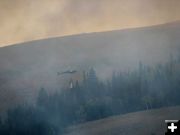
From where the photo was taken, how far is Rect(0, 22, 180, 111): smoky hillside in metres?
7.30

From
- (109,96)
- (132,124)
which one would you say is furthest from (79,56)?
(132,124)

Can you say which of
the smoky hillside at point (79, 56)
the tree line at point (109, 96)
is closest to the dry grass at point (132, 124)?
the tree line at point (109, 96)

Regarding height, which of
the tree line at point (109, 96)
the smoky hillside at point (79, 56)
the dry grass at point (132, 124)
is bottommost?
the dry grass at point (132, 124)

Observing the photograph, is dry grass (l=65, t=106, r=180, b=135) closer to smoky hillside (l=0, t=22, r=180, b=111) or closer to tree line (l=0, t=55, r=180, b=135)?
tree line (l=0, t=55, r=180, b=135)

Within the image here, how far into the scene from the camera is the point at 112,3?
7586mm

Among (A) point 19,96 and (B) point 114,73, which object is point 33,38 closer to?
(A) point 19,96

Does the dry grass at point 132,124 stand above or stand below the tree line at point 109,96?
below

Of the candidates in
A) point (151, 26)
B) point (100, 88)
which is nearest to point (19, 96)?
point (100, 88)

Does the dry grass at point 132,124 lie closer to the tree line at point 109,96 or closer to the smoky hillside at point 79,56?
the tree line at point 109,96

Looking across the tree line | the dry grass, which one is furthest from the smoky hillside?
the dry grass

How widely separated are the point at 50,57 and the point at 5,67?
79cm

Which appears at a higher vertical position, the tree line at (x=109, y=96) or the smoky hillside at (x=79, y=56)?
the smoky hillside at (x=79, y=56)

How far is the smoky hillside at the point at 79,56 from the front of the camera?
23.9 ft

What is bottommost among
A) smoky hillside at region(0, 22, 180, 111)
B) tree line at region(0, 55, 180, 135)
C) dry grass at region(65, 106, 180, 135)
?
dry grass at region(65, 106, 180, 135)
